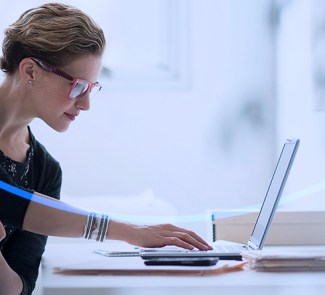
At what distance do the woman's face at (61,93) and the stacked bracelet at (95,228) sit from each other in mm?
268

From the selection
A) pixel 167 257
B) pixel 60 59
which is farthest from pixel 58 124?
pixel 167 257

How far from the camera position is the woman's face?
1.16m

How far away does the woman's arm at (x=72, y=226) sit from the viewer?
1.00 meters

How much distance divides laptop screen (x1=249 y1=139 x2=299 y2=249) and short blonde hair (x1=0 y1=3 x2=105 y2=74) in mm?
417

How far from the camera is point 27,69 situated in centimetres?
Result: 117

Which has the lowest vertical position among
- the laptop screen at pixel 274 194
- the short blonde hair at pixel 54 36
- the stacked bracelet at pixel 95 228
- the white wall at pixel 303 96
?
the stacked bracelet at pixel 95 228

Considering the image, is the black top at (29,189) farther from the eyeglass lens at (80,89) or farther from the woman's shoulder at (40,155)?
the eyeglass lens at (80,89)

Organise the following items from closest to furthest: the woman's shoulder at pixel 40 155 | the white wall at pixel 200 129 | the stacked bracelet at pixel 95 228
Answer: the stacked bracelet at pixel 95 228
the woman's shoulder at pixel 40 155
the white wall at pixel 200 129

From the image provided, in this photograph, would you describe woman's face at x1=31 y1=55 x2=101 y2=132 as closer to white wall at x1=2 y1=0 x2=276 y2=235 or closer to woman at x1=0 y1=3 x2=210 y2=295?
woman at x1=0 y1=3 x2=210 y2=295

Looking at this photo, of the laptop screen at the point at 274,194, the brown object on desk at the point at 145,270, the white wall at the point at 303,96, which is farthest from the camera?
the white wall at the point at 303,96

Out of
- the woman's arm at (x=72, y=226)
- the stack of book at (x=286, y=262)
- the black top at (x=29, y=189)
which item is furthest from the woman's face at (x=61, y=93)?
the stack of book at (x=286, y=262)

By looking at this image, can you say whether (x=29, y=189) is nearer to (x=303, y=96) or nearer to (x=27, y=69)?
(x=27, y=69)

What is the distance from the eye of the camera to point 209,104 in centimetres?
282

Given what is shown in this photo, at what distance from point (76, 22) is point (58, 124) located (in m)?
0.20
